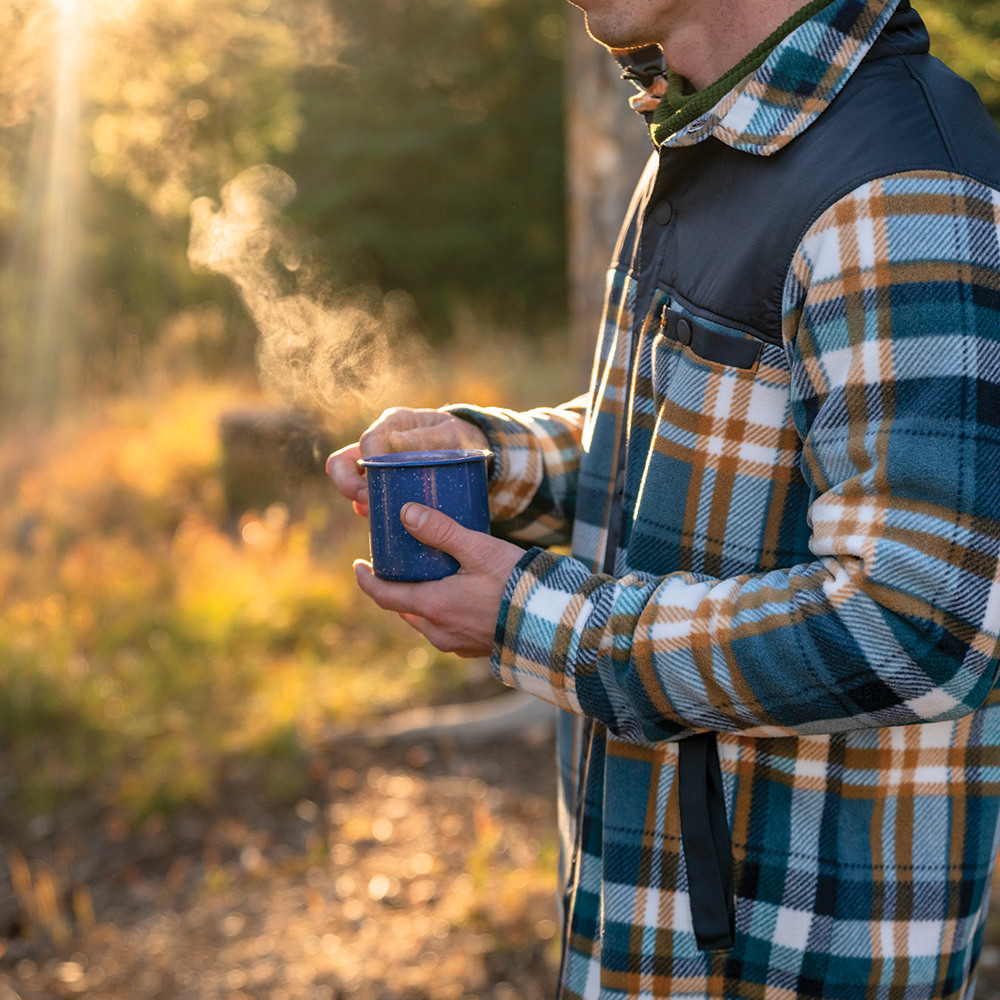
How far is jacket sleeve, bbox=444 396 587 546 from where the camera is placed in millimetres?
1487

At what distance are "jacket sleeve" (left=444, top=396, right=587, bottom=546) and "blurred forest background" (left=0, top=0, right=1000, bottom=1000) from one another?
144 centimetres

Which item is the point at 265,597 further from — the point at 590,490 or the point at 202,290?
the point at 202,290

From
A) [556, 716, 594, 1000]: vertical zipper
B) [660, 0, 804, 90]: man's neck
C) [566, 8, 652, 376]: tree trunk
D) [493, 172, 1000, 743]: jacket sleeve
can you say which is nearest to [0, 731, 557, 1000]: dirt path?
[556, 716, 594, 1000]: vertical zipper

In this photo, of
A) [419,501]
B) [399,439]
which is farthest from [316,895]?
[419,501]

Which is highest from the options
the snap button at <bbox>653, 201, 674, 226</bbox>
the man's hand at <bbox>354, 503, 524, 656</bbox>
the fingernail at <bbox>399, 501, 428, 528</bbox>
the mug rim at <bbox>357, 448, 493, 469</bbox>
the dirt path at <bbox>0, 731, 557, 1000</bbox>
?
the snap button at <bbox>653, 201, 674, 226</bbox>

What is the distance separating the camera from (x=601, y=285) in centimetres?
356

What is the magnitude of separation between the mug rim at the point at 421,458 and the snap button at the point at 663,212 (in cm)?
36

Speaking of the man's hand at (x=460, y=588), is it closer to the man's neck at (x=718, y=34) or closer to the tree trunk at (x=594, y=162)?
the man's neck at (x=718, y=34)

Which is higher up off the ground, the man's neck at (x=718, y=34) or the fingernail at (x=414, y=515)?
the man's neck at (x=718, y=34)

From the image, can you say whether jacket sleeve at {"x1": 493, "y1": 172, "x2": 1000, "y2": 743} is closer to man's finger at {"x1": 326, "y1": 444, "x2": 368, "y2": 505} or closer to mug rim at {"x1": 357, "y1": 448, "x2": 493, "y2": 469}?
mug rim at {"x1": 357, "y1": 448, "x2": 493, "y2": 469}

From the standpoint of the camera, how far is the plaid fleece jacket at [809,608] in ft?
2.92

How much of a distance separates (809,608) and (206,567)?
435 centimetres

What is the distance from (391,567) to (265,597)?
370cm

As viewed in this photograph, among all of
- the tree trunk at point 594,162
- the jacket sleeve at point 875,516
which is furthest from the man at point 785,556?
the tree trunk at point 594,162
